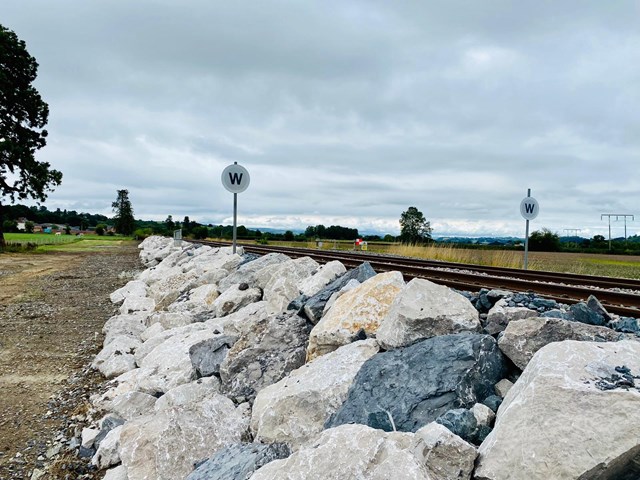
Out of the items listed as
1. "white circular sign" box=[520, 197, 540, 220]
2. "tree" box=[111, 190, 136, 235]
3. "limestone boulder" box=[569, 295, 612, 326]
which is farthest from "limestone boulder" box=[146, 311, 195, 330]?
"tree" box=[111, 190, 136, 235]

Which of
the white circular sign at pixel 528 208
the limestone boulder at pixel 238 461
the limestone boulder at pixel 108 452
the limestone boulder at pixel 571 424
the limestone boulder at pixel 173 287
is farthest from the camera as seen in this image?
the white circular sign at pixel 528 208

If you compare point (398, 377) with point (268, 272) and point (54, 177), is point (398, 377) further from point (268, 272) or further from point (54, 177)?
point (54, 177)

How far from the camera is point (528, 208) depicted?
13664mm

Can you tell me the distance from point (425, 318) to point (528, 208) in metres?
11.6

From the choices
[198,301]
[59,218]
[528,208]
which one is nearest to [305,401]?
[198,301]

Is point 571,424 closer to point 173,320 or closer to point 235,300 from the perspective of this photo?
point 235,300

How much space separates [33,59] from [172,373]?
116ft

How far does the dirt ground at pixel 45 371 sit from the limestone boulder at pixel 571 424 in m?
3.41

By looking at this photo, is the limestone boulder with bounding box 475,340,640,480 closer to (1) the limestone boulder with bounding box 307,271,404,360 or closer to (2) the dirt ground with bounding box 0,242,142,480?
(1) the limestone boulder with bounding box 307,271,404,360

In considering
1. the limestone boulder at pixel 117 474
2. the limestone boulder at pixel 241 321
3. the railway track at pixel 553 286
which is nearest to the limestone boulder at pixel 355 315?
the limestone boulder at pixel 241 321

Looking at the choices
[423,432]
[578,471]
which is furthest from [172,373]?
[578,471]

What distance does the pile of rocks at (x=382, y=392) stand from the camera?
2170mm

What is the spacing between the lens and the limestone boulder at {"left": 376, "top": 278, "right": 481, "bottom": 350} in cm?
359

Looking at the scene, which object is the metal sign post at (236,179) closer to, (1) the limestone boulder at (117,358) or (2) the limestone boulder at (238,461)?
(1) the limestone boulder at (117,358)
